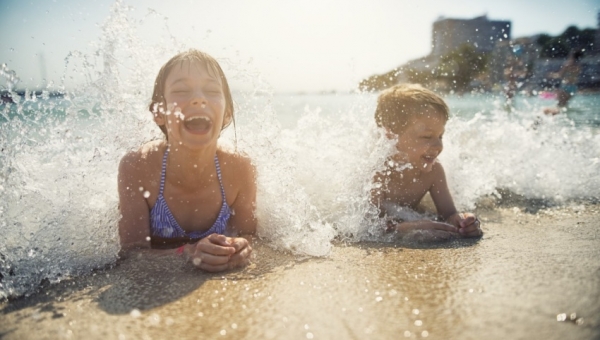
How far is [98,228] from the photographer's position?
235cm

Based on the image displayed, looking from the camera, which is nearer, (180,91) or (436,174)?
(180,91)

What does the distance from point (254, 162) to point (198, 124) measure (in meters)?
0.80

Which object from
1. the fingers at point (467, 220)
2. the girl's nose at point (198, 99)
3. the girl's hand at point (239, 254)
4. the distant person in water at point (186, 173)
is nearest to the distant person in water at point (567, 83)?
the fingers at point (467, 220)

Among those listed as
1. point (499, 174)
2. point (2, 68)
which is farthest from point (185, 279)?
point (499, 174)

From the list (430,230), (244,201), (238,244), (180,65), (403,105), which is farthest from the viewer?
(403,105)

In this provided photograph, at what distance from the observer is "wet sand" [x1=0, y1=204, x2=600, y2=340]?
4.09 feet

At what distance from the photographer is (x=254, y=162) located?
3.04 meters

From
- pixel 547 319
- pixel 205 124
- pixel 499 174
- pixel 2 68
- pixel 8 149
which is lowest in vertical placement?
pixel 499 174

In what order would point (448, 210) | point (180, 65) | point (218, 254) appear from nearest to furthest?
point (218, 254)
point (180, 65)
point (448, 210)

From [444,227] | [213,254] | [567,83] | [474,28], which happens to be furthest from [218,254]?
[474,28]

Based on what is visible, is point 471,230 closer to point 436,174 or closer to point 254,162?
point 436,174

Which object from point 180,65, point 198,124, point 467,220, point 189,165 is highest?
point 180,65

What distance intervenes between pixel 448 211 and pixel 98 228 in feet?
8.23

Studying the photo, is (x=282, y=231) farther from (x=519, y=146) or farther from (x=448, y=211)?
(x=519, y=146)
